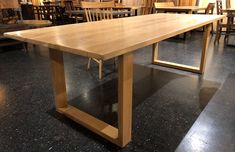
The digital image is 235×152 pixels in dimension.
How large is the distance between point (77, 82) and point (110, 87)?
0.41m

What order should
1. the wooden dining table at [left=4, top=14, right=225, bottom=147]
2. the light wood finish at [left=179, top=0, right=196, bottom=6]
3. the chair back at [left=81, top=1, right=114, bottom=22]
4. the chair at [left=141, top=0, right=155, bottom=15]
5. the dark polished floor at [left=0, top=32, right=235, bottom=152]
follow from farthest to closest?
the chair at [left=141, top=0, right=155, bottom=15] → the light wood finish at [left=179, top=0, right=196, bottom=6] → the chair back at [left=81, top=1, right=114, bottom=22] → the dark polished floor at [left=0, top=32, right=235, bottom=152] → the wooden dining table at [left=4, top=14, right=225, bottom=147]

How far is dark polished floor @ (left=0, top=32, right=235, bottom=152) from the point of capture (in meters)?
1.39

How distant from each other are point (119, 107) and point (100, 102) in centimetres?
66

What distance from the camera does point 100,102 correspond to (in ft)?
6.25

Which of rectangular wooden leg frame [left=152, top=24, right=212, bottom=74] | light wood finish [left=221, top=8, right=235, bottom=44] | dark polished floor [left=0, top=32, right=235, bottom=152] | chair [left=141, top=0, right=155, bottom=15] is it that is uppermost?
chair [left=141, top=0, right=155, bottom=15]

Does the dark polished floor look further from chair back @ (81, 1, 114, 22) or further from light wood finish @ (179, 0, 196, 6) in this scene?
light wood finish @ (179, 0, 196, 6)

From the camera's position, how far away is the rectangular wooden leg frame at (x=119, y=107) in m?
1.19

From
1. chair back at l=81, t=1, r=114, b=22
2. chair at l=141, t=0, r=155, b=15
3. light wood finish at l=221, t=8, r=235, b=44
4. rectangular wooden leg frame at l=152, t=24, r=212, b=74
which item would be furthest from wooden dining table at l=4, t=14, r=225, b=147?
chair at l=141, t=0, r=155, b=15

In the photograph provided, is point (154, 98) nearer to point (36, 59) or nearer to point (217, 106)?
point (217, 106)

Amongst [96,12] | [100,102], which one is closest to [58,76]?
[100,102]

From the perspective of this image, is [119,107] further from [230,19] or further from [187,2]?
[187,2]

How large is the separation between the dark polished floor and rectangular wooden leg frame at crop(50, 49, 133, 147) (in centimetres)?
5

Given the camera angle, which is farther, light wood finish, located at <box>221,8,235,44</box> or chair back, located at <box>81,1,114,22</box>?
light wood finish, located at <box>221,8,235,44</box>

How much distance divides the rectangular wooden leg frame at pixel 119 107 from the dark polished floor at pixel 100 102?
0.16ft
